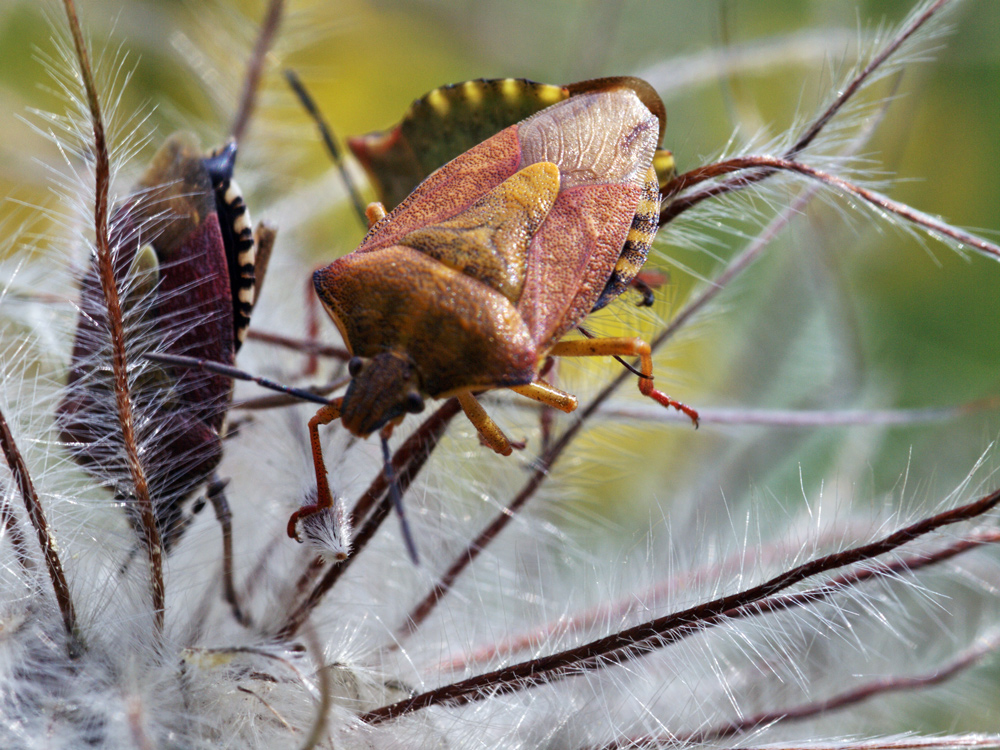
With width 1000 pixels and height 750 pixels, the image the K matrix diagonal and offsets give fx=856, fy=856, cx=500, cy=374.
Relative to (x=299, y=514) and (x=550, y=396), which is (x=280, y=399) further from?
(x=550, y=396)

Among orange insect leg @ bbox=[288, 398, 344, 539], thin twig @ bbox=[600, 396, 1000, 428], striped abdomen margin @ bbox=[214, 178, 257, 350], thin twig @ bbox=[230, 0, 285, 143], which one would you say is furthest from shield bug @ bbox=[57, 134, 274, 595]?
thin twig @ bbox=[600, 396, 1000, 428]

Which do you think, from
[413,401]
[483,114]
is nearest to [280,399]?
[413,401]

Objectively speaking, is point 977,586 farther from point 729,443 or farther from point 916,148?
point 916,148

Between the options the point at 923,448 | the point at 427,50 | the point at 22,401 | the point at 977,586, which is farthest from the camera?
the point at 427,50

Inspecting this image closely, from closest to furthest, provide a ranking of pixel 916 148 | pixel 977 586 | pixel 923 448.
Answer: pixel 977 586
pixel 923 448
pixel 916 148

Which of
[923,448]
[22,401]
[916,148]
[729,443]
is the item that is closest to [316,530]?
[22,401]
